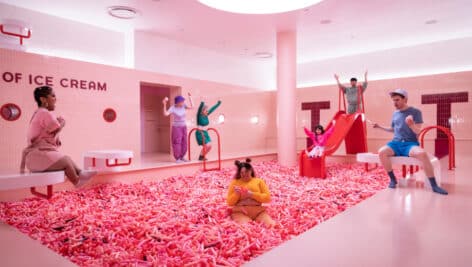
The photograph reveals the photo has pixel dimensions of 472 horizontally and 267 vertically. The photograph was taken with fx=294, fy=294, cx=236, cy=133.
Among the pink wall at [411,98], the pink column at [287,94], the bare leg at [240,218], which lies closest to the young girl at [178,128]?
the pink column at [287,94]

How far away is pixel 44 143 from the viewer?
3537mm

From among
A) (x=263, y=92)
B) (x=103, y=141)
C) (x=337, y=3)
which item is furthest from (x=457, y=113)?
(x=103, y=141)

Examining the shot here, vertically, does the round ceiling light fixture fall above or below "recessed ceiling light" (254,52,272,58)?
above

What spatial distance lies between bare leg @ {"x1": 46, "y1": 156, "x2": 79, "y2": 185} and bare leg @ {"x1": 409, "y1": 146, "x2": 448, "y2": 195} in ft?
14.9

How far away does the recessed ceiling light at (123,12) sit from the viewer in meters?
6.38

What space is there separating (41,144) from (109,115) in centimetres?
364

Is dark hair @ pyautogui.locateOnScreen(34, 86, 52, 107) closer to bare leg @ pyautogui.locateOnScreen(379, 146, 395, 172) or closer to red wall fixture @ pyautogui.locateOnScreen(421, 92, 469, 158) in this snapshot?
bare leg @ pyautogui.locateOnScreen(379, 146, 395, 172)

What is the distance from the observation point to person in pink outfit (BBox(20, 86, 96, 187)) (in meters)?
3.47

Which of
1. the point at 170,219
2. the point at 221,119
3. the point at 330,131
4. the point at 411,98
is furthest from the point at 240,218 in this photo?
the point at 411,98

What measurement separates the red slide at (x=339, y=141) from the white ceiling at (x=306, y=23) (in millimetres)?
2422

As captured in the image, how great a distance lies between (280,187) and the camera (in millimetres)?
5262

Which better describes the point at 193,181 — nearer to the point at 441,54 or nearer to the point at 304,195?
the point at 304,195

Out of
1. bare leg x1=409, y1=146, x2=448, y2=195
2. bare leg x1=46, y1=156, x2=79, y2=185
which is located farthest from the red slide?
bare leg x1=46, y1=156, x2=79, y2=185

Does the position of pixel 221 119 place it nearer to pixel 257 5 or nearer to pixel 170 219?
pixel 257 5
